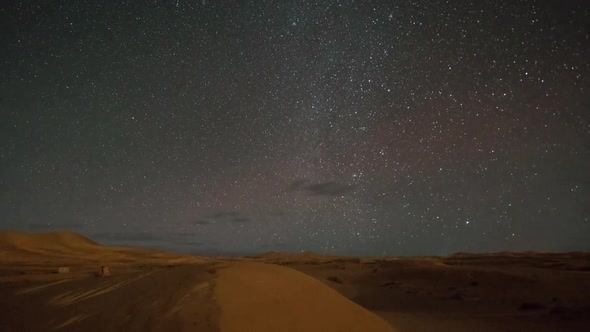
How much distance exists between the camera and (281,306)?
15.3 m

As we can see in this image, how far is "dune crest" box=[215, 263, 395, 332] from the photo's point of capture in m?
13.5

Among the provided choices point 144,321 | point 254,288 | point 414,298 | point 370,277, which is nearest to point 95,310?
point 144,321

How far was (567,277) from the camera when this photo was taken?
36750 mm

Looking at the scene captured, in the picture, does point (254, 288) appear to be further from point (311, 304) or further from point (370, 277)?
point (370, 277)

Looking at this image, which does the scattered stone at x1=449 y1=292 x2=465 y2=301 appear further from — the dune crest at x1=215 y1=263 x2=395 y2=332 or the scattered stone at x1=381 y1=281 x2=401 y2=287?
the dune crest at x1=215 y1=263 x2=395 y2=332

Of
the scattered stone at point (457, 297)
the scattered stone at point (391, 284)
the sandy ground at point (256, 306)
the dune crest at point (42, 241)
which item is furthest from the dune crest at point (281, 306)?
the dune crest at point (42, 241)

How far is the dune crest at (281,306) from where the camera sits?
1353 centimetres

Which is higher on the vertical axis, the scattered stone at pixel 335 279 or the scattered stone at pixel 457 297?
the scattered stone at pixel 335 279

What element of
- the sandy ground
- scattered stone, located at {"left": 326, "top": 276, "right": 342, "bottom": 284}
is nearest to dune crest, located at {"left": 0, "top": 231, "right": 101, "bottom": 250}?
scattered stone, located at {"left": 326, "top": 276, "right": 342, "bottom": 284}

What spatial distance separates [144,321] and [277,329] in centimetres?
365

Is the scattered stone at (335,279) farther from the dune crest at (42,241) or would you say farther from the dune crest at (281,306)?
the dune crest at (42,241)

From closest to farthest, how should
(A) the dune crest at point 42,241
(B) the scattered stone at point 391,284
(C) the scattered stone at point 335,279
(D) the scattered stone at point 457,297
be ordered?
1. (D) the scattered stone at point 457,297
2. (B) the scattered stone at point 391,284
3. (C) the scattered stone at point 335,279
4. (A) the dune crest at point 42,241

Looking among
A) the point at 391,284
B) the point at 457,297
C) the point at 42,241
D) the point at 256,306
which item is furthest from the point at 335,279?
the point at 42,241

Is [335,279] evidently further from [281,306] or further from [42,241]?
[42,241]
